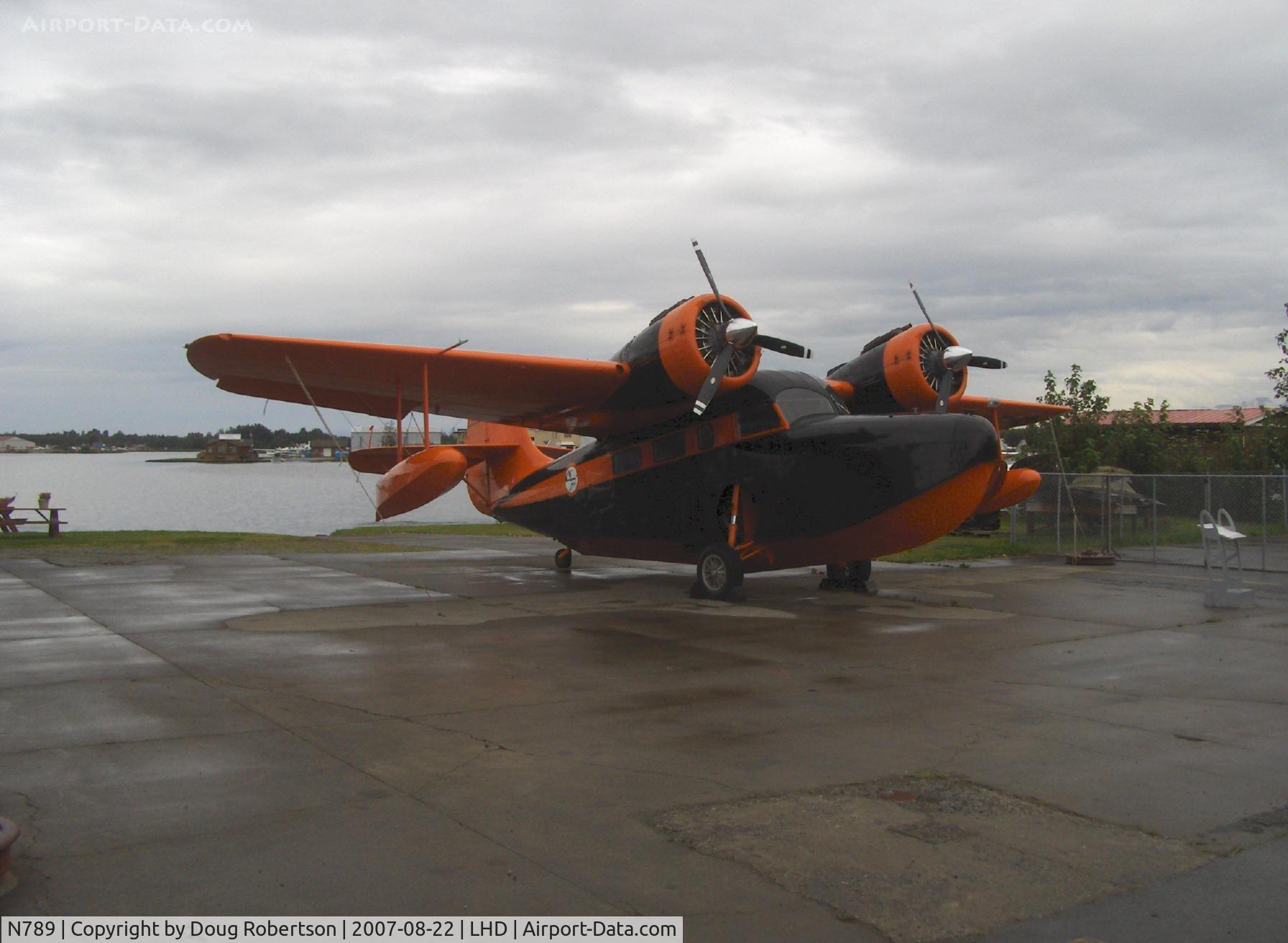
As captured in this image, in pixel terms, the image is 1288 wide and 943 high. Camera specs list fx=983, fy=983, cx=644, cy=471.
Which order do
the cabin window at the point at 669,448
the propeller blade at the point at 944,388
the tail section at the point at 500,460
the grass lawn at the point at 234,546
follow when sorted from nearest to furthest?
the cabin window at the point at 669,448
the propeller blade at the point at 944,388
the tail section at the point at 500,460
the grass lawn at the point at 234,546

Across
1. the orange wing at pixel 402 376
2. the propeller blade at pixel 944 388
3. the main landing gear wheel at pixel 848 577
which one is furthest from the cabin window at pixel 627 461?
the propeller blade at pixel 944 388

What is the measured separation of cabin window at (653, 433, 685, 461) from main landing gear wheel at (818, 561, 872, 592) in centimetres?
302

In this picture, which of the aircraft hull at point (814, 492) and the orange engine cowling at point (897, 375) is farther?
the orange engine cowling at point (897, 375)

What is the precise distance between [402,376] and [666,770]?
9816 mm

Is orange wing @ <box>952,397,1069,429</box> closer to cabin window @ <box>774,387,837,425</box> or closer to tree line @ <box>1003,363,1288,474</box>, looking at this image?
cabin window @ <box>774,387,837,425</box>

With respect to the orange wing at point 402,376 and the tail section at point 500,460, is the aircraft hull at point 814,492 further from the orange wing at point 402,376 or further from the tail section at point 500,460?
the tail section at point 500,460

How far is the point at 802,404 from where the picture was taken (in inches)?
569

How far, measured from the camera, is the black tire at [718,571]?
14.4 meters

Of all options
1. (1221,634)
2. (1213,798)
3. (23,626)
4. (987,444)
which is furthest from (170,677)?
(1221,634)

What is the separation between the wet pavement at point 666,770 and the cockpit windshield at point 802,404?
3.56 m

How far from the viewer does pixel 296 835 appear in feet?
15.3

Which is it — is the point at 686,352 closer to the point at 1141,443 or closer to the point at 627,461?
the point at 627,461

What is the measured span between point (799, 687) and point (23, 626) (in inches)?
349

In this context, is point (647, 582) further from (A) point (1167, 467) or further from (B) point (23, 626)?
(A) point (1167, 467)
